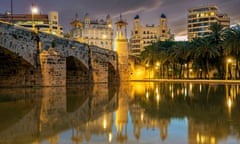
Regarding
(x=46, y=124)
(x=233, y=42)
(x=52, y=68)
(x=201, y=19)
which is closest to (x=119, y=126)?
(x=46, y=124)

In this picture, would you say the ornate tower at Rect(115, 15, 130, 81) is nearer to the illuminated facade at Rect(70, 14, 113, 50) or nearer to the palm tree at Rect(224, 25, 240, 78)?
the palm tree at Rect(224, 25, 240, 78)

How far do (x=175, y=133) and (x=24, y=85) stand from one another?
19074 mm

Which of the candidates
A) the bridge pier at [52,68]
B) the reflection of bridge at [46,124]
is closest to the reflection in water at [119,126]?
the reflection of bridge at [46,124]

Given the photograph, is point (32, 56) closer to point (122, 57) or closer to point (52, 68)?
point (52, 68)

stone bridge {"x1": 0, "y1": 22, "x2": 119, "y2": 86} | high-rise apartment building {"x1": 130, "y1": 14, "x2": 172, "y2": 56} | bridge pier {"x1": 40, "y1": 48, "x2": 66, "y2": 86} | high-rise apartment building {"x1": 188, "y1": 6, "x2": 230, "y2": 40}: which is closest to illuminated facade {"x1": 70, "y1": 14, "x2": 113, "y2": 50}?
high-rise apartment building {"x1": 130, "y1": 14, "x2": 172, "y2": 56}

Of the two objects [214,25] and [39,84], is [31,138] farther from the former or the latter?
[214,25]

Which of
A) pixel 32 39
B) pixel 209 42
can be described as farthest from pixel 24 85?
pixel 209 42

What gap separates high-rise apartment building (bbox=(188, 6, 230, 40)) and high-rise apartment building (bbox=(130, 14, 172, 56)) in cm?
968

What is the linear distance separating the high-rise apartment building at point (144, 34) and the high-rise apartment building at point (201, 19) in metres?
9.68

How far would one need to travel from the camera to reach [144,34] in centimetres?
10994

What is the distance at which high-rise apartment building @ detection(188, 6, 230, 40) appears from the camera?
10175 cm

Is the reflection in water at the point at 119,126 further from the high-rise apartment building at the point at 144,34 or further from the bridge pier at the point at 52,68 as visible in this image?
the high-rise apartment building at the point at 144,34

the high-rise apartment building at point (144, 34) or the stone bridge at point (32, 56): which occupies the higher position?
the high-rise apartment building at point (144, 34)

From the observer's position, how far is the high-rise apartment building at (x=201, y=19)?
10175 cm
